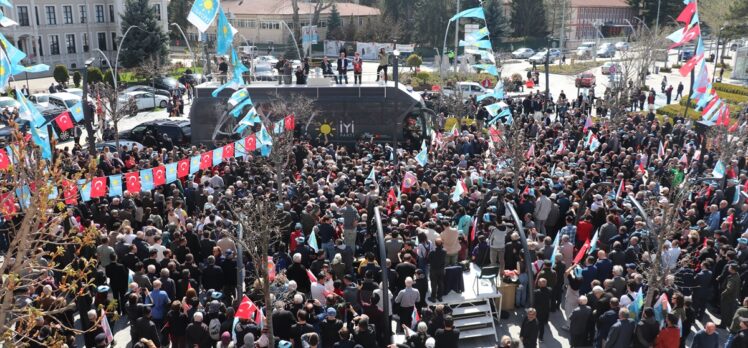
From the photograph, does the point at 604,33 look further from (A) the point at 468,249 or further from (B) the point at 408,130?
(A) the point at 468,249

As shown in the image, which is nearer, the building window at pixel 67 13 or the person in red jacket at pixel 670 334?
the person in red jacket at pixel 670 334

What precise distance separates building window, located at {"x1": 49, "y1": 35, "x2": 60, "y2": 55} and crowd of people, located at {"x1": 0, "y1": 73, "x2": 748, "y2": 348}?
41.2m

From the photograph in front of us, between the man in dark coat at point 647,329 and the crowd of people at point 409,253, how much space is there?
0.03m

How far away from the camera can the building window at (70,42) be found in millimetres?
58463

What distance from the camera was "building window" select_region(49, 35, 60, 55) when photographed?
57406 mm

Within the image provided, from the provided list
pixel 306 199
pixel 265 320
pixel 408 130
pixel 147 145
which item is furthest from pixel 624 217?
pixel 147 145

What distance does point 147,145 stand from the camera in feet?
83.9

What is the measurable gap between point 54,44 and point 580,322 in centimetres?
5594

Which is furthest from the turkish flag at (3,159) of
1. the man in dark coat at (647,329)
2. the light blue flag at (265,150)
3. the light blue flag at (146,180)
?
the man in dark coat at (647,329)

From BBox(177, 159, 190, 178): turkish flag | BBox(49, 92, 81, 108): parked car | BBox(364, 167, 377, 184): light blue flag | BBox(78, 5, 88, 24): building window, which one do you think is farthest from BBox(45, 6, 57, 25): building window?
BBox(364, 167, 377, 184): light blue flag

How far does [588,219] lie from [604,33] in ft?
258

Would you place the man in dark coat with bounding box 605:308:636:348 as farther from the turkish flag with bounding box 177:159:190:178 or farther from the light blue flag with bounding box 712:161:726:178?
the turkish flag with bounding box 177:159:190:178

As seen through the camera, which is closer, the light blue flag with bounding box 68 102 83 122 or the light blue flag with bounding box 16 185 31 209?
the light blue flag with bounding box 16 185 31 209

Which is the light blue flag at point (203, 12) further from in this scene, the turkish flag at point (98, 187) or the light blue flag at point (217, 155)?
the turkish flag at point (98, 187)
